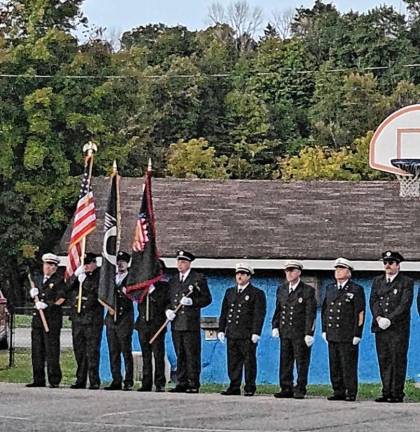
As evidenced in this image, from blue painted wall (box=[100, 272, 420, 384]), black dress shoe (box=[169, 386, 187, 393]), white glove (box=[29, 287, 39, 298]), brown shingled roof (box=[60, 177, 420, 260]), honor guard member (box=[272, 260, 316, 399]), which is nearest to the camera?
honor guard member (box=[272, 260, 316, 399])

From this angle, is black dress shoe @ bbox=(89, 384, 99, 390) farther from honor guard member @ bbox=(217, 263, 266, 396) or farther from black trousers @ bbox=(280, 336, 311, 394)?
black trousers @ bbox=(280, 336, 311, 394)

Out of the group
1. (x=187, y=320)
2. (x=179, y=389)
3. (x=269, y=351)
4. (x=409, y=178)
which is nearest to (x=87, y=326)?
(x=187, y=320)

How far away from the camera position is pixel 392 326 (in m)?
16.5

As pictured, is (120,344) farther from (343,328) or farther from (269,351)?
(269,351)

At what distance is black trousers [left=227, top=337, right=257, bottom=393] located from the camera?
1741cm

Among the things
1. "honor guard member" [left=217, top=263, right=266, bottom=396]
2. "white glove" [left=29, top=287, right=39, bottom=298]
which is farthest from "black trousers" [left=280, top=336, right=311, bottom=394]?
"white glove" [left=29, top=287, right=39, bottom=298]

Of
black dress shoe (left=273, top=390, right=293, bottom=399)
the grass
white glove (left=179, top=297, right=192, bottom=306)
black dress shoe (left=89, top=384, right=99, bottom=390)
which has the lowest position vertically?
the grass

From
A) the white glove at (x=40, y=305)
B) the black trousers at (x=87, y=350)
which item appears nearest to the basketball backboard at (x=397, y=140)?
the black trousers at (x=87, y=350)

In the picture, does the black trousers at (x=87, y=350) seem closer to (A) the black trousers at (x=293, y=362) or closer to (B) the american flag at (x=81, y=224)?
(B) the american flag at (x=81, y=224)

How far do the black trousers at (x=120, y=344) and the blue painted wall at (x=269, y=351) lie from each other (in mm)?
3238

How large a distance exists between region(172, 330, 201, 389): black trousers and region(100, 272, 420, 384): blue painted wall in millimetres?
3474

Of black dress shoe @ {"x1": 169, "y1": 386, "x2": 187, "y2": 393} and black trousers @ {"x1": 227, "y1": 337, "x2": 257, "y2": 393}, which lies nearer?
black trousers @ {"x1": 227, "y1": 337, "x2": 257, "y2": 393}

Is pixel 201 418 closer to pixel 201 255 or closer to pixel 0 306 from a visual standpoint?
pixel 201 255

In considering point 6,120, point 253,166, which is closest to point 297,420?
point 6,120
